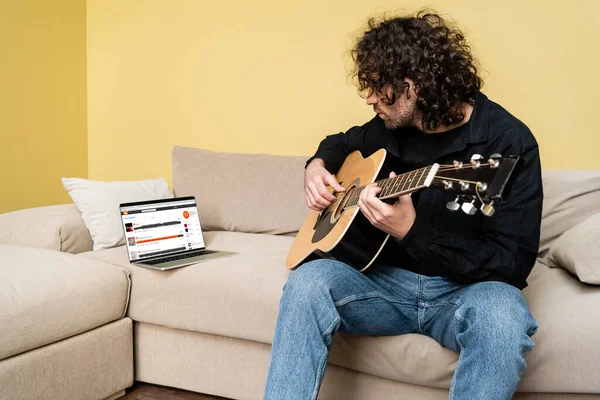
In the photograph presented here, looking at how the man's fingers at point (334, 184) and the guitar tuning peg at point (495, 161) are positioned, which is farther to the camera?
the man's fingers at point (334, 184)

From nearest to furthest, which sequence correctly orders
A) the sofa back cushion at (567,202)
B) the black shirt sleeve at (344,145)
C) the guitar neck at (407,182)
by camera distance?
the guitar neck at (407,182) < the black shirt sleeve at (344,145) < the sofa back cushion at (567,202)

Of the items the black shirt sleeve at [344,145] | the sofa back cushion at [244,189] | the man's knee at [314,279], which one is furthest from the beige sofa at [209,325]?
the black shirt sleeve at [344,145]

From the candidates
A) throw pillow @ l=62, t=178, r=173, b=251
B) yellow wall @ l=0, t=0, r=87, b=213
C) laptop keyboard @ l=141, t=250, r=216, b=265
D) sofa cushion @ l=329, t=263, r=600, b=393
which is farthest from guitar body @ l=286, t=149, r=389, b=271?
yellow wall @ l=0, t=0, r=87, b=213

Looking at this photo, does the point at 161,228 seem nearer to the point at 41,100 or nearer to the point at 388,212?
the point at 388,212

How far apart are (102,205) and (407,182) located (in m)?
1.39

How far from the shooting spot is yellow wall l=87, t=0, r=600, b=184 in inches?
86.4

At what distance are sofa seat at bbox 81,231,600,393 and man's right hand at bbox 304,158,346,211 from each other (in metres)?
0.25

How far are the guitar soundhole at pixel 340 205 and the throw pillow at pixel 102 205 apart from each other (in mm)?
984

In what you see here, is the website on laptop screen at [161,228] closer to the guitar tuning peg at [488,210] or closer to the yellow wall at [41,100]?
the yellow wall at [41,100]

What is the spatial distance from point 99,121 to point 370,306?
2317 millimetres

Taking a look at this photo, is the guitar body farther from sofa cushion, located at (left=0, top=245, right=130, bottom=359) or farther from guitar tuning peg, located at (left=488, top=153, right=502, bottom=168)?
sofa cushion, located at (left=0, top=245, right=130, bottom=359)

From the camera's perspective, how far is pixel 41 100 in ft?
9.63

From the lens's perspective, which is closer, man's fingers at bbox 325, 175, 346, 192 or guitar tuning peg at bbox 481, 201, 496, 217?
guitar tuning peg at bbox 481, 201, 496, 217

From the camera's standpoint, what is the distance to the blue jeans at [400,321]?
3.85 feet
